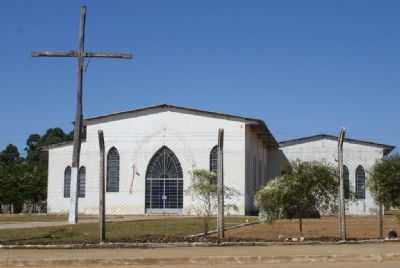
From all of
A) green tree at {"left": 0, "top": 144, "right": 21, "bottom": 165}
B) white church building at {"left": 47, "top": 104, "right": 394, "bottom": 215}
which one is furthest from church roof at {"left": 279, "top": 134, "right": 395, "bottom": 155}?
green tree at {"left": 0, "top": 144, "right": 21, "bottom": 165}

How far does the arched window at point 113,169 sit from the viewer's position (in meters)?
46.6

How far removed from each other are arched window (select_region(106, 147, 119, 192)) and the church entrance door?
2.17m

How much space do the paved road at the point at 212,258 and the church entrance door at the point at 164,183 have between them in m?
31.5

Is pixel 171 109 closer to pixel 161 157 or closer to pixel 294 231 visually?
pixel 161 157

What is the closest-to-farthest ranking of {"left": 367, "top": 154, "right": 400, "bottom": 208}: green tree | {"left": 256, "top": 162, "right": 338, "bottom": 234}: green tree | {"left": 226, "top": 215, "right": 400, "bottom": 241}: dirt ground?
{"left": 256, "top": 162, "right": 338, "bottom": 234}: green tree < {"left": 367, "top": 154, "right": 400, "bottom": 208}: green tree < {"left": 226, "top": 215, "right": 400, "bottom": 241}: dirt ground

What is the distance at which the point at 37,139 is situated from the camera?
100500 millimetres

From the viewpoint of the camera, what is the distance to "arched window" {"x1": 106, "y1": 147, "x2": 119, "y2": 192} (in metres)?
46.6

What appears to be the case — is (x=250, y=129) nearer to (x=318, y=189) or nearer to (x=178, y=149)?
(x=178, y=149)

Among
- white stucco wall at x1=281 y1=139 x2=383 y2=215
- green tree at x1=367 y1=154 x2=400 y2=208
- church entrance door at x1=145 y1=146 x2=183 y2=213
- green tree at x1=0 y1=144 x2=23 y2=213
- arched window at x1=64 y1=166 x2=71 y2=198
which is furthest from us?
green tree at x1=0 y1=144 x2=23 y2=213

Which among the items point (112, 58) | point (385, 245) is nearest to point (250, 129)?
point (112, 58)

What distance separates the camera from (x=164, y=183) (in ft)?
153

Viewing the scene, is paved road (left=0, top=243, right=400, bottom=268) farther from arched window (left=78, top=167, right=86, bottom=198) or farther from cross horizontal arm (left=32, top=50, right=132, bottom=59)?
arched window (left=78, top=167, right=86, bottom=198)

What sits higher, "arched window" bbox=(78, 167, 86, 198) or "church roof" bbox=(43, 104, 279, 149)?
"church roof" bbox=(43, 104, 279, 149)

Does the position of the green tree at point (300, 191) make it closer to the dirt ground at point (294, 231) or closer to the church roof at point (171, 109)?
the dirt ground at point (294, 231)
